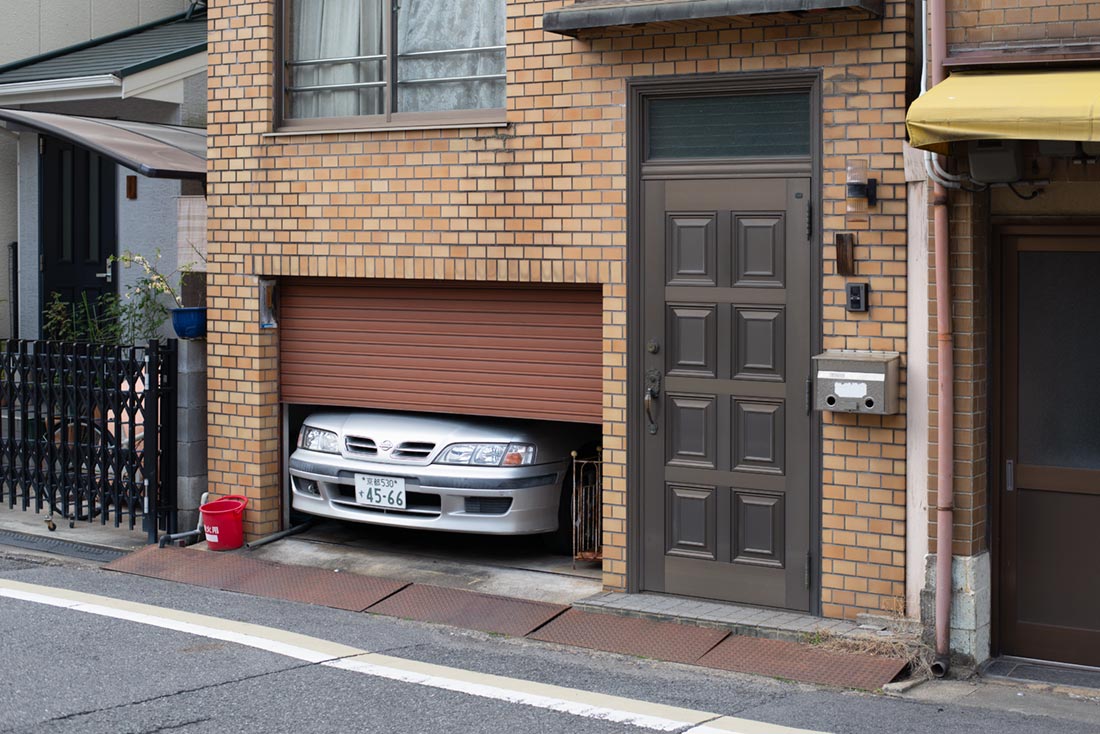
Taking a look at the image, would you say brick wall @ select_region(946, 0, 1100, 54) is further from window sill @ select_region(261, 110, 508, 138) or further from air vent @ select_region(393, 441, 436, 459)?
air vent @ select_region(393, 441, 436, 459)

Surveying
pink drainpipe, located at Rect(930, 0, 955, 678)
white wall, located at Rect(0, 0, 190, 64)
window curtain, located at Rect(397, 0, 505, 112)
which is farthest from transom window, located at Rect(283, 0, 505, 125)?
white wall, located at Rect(0, 0, 190, 64)

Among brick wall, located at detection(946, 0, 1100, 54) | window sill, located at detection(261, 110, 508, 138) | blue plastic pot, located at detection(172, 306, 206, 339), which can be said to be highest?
brick wall, located at detection(946, 0, 1100, 54)

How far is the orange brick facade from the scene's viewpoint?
7.74 metres

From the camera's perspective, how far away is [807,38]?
7.88 m

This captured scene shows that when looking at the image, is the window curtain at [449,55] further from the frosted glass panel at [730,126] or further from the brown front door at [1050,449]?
the brown front door at [1050,449]

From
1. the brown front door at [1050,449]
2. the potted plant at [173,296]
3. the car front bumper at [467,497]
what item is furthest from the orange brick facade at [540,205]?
the car front bumper at [467,497]

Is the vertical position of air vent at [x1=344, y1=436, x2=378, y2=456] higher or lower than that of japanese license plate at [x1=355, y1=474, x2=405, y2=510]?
higher

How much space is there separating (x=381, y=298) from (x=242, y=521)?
1.88 metres

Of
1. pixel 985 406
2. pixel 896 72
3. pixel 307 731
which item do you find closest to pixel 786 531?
pixel 985 406

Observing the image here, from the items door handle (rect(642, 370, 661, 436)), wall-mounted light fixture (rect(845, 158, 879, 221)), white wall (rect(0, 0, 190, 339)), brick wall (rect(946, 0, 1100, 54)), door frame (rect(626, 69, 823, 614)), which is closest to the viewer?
brick wall (rect(946, 0, 1100, 54))

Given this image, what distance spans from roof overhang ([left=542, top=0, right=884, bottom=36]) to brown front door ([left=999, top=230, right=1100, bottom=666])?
5.05ft

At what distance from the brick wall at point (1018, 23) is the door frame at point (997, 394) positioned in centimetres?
91

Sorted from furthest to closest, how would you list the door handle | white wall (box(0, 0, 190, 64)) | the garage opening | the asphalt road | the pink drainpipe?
1. white wall (box(0, 0, 190, 64))
2. the garage opening
3. the door handle
4. the pink drainpipe
5. the asphalt road

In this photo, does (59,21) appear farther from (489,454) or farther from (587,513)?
(587,513)
